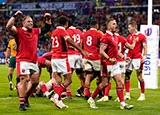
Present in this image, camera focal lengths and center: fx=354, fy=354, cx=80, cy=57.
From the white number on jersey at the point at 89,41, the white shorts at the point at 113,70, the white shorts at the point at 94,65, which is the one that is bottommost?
the white shorts at the point at 94,65

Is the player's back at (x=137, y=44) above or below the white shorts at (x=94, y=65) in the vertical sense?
above

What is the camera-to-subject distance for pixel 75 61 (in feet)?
34.3

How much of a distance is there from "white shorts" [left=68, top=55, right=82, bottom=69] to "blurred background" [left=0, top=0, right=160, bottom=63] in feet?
70.1

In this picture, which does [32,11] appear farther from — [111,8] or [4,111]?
[4,111]

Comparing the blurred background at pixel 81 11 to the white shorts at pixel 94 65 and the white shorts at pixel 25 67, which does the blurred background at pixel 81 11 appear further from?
the white shorts at pixel 25 67

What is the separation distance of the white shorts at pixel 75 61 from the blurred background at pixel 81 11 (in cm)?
2136

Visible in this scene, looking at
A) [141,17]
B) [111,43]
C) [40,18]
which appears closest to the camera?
[111,43]

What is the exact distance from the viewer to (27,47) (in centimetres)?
782

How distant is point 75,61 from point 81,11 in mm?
27121

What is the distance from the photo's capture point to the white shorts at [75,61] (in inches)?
409

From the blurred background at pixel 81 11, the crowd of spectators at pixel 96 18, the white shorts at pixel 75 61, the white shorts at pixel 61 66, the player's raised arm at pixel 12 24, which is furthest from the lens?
the blurred background at pixel 81 11

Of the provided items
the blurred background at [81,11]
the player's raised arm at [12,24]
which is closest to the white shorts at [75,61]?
the player's raised arm at [12,24]

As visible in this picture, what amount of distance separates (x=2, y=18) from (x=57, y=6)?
262 inches

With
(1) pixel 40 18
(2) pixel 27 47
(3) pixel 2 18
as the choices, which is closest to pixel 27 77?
(2) pixel 27 47
